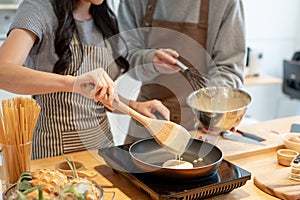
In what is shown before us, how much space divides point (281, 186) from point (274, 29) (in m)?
2.61

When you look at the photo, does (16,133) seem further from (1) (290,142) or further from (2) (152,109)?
(1) (290,142)

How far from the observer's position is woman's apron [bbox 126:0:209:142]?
4.83ft

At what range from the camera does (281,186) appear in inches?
46.0

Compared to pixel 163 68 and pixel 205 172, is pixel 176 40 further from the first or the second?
pixel 205 172

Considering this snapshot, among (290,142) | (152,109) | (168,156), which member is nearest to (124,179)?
(168,156)

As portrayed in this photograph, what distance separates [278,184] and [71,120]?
651 millimetres

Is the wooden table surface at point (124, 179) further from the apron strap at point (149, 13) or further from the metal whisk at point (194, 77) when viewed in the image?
the apron strap at point (149, 13)

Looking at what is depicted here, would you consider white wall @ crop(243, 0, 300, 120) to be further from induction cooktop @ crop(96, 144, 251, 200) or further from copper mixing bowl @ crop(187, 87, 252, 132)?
induction cooktop @ crop(96, 144, 251, 200)

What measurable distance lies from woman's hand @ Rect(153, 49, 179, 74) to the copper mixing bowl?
0.12 metres

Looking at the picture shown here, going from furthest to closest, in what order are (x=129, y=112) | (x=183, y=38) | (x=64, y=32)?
(x=183, y=38), (x=64, y=32), (x=129, y=112)

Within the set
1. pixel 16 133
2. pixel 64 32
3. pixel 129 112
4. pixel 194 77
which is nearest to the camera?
pixel 16 133

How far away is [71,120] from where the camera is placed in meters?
1.42

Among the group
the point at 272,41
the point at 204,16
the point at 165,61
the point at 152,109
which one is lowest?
the point at 272,41

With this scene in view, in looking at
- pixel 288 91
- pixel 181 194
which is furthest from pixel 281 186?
pixel 288 91
